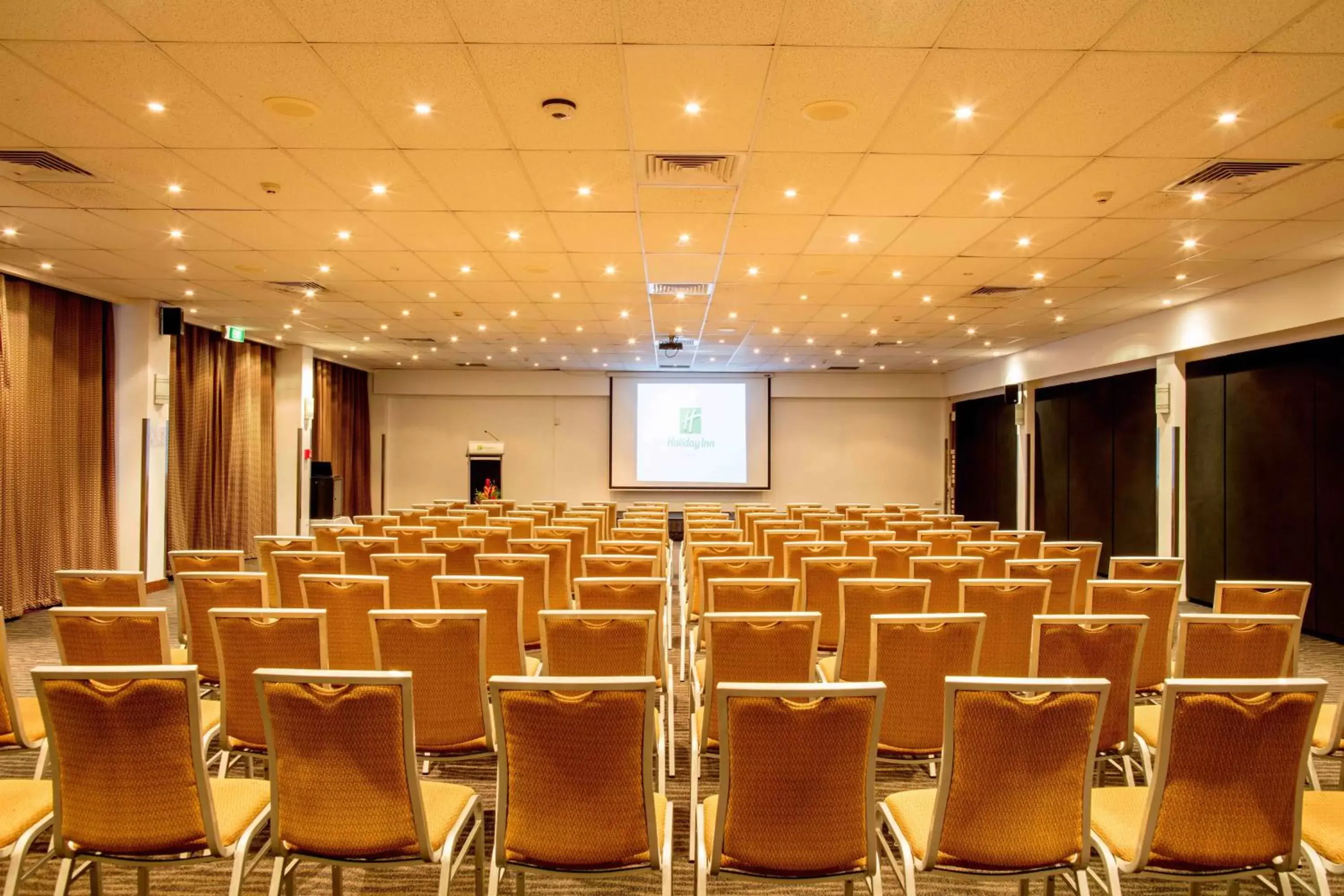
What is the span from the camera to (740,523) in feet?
38.8

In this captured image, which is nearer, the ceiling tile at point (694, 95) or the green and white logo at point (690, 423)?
the ceiling tile at point (694, 95)

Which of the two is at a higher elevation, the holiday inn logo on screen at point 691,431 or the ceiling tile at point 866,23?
the ceiling tile at point 866,23

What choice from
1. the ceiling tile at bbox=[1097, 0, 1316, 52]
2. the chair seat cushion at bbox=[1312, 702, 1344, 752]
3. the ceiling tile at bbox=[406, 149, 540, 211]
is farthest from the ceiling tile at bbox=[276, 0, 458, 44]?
the chair seat cushion at bbox=[1312, 702, 1344, 752]

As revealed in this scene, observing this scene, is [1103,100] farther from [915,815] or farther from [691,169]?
[915,815]

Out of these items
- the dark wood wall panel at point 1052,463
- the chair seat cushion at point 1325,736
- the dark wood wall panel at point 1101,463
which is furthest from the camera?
the dark wood wall panel at point 1052,463

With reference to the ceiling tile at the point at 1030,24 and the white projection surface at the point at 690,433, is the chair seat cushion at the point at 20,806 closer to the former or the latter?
the ceiling tile at the point at 1030,24

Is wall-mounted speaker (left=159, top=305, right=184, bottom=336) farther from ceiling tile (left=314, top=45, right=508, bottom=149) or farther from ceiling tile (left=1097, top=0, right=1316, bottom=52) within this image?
ceiling tile (left=1097, top=0, right=1316, bottom=52)

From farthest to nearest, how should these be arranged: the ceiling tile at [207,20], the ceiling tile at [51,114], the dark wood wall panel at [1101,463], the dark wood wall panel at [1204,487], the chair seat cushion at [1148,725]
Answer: the dark wood wall panel at [1101,463]
the dark wood wall panel at [1204,487]
the ceiling tile at [51,114]
the ceiling tile at [207,20]
the chair seat cushion at [1148,725]

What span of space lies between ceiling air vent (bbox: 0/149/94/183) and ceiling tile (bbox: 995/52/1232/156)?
6197mm

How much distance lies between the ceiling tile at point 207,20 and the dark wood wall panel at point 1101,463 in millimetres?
11665

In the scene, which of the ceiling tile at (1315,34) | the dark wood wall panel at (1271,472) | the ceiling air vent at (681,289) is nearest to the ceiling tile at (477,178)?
the ceiling air vent at (681,289)

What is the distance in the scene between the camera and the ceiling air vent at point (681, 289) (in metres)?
9.48

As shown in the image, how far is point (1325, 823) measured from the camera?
247 cm

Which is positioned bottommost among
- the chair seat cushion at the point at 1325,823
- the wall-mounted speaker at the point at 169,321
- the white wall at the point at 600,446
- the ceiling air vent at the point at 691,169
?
the chair seat cushion at the point at 1325,823
